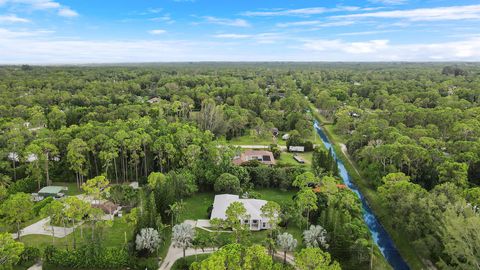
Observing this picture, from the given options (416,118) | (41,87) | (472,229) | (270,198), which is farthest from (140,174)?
(41,87)

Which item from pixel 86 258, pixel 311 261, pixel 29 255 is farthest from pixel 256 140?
pixel 311 261

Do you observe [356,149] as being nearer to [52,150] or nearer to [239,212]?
[239,212]

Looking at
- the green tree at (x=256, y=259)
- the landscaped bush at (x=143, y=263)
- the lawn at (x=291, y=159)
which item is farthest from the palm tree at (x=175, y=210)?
the lawn at (x=291, y=159)

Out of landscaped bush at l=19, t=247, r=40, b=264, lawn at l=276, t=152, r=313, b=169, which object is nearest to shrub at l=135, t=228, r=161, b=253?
landscaped bush at l=19, t=247, r=40, b=264

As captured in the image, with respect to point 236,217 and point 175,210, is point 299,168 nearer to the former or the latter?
point 175,210

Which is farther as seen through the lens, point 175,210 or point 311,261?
point 175,210
